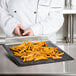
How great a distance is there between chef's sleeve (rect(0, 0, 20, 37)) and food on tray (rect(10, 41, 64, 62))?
457 millimetres

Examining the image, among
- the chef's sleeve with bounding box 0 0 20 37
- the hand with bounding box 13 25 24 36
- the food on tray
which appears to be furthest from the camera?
the chef's sleeve with bounding box 0 0 20 37

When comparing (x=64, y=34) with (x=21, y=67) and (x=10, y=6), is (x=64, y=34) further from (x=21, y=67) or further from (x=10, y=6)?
(x=21, y=67)

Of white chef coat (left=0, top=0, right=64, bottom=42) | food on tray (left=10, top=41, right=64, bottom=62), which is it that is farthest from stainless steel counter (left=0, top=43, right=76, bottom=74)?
white chef coat (left=0, top=0, right=64, bottom=42)

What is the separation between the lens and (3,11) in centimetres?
184

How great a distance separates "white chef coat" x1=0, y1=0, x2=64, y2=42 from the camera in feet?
5.99

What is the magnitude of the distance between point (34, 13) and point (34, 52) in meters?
0.81

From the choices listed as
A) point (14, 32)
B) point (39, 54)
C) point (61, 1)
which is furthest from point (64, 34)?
point (39, 54)

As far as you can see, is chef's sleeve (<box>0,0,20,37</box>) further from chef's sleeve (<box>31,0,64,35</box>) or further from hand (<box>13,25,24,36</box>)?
chef's sleeve (<box>31,0,64,35</box>)

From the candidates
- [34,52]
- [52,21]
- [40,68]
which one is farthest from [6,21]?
[40,68]

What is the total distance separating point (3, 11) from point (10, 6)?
0.10 m

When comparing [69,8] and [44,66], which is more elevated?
[69,8]

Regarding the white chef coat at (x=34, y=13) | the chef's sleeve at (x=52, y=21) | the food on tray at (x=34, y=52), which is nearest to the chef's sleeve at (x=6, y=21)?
the white chef coat at (x=34, y=13)

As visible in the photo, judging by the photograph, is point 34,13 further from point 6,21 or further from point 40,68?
point 40,68

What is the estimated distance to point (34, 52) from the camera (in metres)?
1.16
